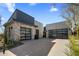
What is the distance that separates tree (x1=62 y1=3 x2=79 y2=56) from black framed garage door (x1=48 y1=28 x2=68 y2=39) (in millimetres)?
144

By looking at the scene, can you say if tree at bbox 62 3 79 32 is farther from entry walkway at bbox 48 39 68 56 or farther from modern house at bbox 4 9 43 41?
modern house at bbox 4 9 43 41

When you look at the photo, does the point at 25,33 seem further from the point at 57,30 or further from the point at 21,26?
the point at 57,30

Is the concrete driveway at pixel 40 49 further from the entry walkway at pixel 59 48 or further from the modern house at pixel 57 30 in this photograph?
the modern house at pixel 57 30

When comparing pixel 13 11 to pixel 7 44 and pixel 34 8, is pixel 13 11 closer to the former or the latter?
pixel 34 8

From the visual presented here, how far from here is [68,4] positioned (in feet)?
9.29

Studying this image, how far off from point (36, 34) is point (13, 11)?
0.75 m

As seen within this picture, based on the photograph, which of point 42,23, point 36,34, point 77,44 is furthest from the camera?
point 36,34

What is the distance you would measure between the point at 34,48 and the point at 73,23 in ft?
3.20

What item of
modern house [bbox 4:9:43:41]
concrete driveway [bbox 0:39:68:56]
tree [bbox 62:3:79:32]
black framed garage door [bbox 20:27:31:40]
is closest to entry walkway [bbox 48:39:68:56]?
concrete driveway [bbox 0:39:68:56]

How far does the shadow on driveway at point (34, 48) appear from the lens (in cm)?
287

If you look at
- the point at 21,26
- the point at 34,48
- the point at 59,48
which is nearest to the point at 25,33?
the point at 21,26

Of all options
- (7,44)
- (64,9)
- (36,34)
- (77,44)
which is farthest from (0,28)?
(77,44)

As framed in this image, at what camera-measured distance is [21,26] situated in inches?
119

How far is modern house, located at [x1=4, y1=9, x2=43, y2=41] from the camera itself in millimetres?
2941
